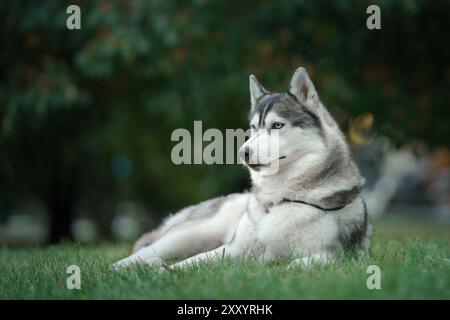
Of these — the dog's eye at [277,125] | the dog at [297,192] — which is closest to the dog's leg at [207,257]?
the dog at [297,192]

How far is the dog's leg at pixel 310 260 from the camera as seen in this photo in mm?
5082

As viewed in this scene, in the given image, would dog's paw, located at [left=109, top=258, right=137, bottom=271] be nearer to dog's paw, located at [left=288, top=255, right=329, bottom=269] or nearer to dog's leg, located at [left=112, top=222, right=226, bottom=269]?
dog's leg, located at [left=112, top=222, right=226, bottom=269]

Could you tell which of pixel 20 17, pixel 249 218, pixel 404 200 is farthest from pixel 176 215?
pixel 404 200

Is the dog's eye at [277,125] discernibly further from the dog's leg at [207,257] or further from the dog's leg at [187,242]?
the dog's leg at [187,242]

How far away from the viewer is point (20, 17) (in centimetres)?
1077

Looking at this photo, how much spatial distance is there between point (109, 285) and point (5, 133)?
22.8ft

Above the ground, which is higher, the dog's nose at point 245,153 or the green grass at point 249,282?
the dog's nose at point 245,153

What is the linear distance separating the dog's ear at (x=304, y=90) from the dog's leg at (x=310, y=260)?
1463 millimetres

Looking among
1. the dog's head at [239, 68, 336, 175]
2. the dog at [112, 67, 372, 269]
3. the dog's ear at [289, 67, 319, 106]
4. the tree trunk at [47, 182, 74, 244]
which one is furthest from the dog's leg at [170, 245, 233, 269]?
the tree trunk at [47, 182, 74, 244]

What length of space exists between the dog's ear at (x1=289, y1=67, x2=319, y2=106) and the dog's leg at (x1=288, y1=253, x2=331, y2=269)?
1463 millimetres

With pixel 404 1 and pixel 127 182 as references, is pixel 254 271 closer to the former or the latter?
pixel 404 1

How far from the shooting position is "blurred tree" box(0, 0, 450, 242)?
10.3m

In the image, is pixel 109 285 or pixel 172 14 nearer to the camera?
pixel 109 285

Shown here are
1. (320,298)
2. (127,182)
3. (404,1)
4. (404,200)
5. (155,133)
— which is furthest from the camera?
(404,200)
